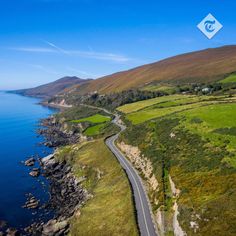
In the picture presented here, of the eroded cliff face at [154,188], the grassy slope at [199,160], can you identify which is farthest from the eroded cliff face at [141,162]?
the grassy slope at [199,160]

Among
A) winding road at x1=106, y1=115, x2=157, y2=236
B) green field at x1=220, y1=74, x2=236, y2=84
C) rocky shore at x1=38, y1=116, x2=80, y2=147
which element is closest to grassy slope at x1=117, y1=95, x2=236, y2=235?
winding road at x1=106, y1=115, x2=157, y2=236

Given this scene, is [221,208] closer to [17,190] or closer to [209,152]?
[209,152]

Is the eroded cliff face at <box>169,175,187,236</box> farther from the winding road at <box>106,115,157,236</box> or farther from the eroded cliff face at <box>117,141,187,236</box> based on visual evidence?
the winding road at <box>106,115,157,236</box>

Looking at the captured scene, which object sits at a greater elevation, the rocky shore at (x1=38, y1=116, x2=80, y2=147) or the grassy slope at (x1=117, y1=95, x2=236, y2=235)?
the grassy slope at (x1=117, y1=95, x2=236, y2=235)

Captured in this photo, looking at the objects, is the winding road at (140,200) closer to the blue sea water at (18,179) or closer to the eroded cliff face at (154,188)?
the eroded cliff face at (154,188)

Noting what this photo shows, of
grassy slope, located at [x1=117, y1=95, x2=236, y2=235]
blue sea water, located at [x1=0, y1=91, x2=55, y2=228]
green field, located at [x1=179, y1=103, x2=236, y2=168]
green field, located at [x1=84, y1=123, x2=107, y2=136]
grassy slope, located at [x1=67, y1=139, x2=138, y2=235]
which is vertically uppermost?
green field, located at [x1=179, y1=103, x2=236, y2=168]

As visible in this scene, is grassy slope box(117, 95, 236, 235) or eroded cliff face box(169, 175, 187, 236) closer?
grassy slope box(117, 95, 236, 235)

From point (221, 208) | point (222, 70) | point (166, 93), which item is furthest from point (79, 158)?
point (222, 70)
